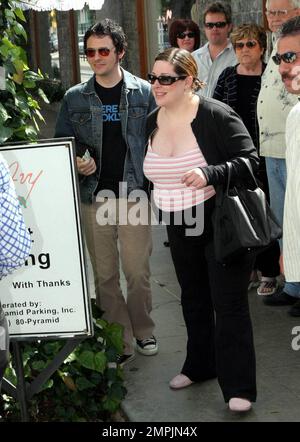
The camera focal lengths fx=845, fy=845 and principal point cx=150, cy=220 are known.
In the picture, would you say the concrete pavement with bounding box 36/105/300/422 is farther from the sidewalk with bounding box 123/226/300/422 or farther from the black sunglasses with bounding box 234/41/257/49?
the black sunglasses with bounding box 234/41/257/49

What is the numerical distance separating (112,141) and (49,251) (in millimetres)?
1037

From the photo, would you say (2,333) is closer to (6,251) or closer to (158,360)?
(6,251)

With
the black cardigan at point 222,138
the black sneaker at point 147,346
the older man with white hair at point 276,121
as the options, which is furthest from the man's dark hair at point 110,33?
the black sneaker at point 147,346

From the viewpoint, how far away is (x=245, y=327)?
4184 mm

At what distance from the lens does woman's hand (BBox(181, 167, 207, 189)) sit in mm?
3908

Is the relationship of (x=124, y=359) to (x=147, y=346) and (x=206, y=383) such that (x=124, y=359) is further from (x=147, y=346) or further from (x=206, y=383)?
(x=206, y=383)

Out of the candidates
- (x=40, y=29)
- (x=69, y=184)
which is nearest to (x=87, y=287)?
(x=69, y=184)

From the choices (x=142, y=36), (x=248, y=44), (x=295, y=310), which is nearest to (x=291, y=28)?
(x=248, y=44)

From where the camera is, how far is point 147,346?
5105 millimetres

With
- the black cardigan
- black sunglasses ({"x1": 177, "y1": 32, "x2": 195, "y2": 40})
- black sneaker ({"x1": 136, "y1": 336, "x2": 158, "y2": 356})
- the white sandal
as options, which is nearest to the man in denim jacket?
black sneaker ({"x1": 136, "y1": 336, "x2": 158, "y2": 356})

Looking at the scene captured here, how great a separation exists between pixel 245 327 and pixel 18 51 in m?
1.75

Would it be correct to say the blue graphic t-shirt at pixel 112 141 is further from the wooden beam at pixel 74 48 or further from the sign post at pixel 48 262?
the wooden beam at pixel 74 48

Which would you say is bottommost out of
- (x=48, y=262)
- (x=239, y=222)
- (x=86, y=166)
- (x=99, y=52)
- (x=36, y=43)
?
(x=36, y=43)

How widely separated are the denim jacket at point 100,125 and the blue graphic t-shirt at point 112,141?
0.09 ft
